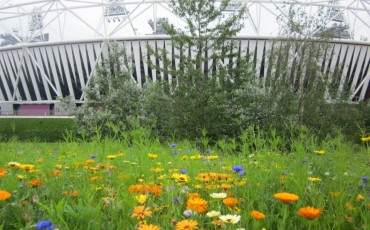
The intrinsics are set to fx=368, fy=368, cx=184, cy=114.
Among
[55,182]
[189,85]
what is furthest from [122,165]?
[189,85]

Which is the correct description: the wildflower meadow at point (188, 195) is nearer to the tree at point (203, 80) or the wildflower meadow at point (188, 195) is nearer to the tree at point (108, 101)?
the tree at point (203, 80)


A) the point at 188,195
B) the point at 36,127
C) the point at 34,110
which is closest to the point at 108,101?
the point at 36,127

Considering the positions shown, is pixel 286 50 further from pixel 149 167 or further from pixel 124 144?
pixel 149 167

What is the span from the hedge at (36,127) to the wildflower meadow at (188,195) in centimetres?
2059

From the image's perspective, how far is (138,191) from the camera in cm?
225

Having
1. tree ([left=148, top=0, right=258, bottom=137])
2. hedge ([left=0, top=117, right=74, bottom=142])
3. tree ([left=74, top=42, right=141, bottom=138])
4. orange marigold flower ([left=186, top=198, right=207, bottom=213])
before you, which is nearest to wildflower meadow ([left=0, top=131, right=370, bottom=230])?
orange marigold flower ([left=186, top=198, right=207, bottom=213])

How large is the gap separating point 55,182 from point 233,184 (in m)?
1.30

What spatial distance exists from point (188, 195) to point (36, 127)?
2446cm

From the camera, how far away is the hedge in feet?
76.6

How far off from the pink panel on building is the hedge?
69.0 ft

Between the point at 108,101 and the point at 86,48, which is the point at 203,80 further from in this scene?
the point at 86,48

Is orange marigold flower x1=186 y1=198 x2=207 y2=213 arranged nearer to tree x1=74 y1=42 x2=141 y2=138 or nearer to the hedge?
tree x1=74 y1=42 x2=141 y2=138

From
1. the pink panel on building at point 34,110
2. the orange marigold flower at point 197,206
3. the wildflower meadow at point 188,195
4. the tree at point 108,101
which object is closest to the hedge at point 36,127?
the tree at point 108,101

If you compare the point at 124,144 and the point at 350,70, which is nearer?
the point at 124,144
